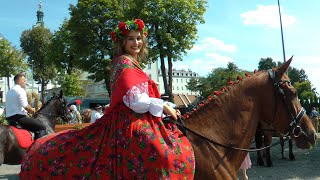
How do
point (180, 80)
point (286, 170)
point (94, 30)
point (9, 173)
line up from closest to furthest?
point (286, 170) → point (9, 173) → point (94, 30) → point (180, 80)

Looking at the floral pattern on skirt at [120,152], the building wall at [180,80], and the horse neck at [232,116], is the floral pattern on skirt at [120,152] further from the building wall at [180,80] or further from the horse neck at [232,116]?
the building wall at [180,80]

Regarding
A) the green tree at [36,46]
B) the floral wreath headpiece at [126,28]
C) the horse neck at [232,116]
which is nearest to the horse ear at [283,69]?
the horse neck at [232,116]

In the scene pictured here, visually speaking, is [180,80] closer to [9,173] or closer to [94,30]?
[94,30]

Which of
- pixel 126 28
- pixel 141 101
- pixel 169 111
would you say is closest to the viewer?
pixel 141 101

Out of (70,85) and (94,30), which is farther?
(70,85)

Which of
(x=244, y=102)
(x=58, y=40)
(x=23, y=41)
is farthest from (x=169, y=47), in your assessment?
(x=23, y=41)

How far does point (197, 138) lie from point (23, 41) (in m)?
59.2

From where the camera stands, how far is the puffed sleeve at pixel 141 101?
11.2 ft

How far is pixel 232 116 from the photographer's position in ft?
13.2

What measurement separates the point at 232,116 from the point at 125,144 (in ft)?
4.34

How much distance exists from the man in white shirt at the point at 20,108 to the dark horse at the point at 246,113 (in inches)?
230

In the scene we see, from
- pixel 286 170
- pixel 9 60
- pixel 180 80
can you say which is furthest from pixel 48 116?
pixel 180 80

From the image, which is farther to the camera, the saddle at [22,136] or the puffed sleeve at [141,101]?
the saddle at [22,136]

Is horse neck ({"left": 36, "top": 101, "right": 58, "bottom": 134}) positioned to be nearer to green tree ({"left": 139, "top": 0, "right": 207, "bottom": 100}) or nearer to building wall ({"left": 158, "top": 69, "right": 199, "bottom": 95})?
green tree ({"left": 139, "top": 0, "right": 207, "bottom": 100})
